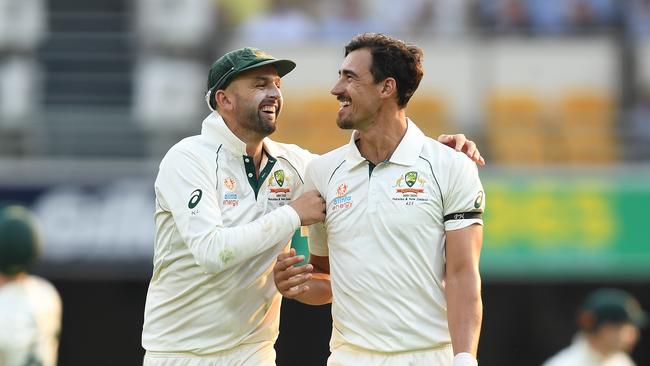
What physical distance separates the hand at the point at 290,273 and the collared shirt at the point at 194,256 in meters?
0.11

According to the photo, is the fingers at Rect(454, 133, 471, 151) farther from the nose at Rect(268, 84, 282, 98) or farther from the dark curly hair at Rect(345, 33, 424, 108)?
the nose at Rect(268, 84, 282, 98)

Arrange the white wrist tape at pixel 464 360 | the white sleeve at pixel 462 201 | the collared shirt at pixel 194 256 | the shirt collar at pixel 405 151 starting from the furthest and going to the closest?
the collared shirt at pixel 194 256
the shirt collar at pixel 405 151
the white sleeve at pixel 462 201
the white wrist tape at pixel 464 360

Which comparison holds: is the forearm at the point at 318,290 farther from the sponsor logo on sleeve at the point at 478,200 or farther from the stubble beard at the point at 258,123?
the sponsor logo on sleeve at the point at 478,200

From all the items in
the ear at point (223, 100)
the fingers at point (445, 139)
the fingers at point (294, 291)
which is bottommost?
the fingers at point (294, 291)

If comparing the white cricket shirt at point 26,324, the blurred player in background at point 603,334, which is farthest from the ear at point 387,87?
the blurred player in background at point 603,334

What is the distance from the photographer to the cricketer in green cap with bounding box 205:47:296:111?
5.41m

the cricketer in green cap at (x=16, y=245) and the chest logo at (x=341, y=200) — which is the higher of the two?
the chest logo at (x=341, y=200)

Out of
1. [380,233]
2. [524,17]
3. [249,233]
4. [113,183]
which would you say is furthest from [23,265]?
[524,17]

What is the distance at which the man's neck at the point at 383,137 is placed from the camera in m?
5.28

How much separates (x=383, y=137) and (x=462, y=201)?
1.47 ft

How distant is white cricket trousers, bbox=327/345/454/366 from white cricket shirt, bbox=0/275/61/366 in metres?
1.75

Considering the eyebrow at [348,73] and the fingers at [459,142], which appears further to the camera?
the fingers at [459,142]

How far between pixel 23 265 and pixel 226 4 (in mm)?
7614

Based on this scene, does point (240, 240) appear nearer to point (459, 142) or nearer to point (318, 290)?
point (318, 290)
